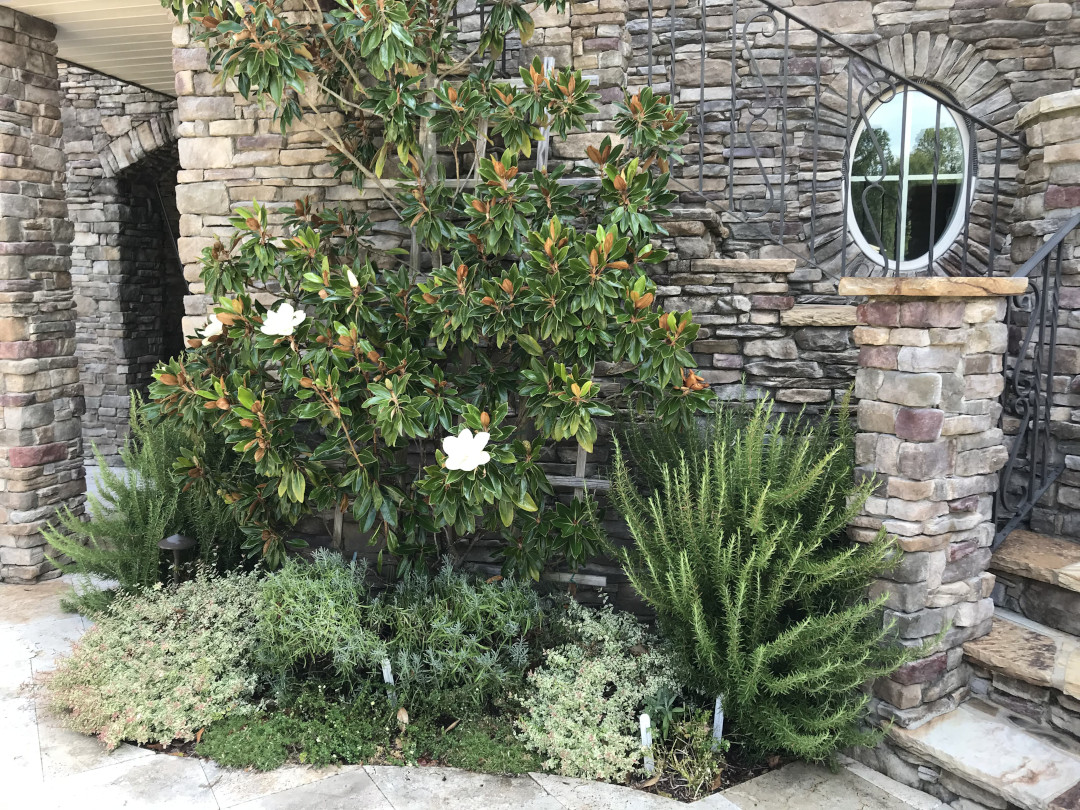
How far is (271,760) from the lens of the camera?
9.43 ft

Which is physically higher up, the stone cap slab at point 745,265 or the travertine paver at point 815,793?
the stone cap slab at point 745,265

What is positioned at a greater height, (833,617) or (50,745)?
(833,617)

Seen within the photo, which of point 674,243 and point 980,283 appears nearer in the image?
point 980,283

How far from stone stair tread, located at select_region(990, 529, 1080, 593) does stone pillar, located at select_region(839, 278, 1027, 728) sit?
294 millimetres

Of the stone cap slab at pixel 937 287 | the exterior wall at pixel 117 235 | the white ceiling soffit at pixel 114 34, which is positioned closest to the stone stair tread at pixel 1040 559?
the stone cap slab at pixel 937 287

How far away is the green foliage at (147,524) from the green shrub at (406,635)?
0.79m

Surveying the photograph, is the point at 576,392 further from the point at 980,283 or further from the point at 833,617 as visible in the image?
the point at 980,283

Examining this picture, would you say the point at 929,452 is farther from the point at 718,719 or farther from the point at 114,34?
the point at 114,34

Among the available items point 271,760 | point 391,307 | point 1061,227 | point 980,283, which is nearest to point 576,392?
point 391,307

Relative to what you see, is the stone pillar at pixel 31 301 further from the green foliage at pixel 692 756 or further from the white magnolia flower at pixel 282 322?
the green foliage at pixel 692 756

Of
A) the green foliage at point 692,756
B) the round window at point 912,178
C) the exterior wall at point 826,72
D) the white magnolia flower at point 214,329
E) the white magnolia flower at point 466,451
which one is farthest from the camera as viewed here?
the round window at point 912,178

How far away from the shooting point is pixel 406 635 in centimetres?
322

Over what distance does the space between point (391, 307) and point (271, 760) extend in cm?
180

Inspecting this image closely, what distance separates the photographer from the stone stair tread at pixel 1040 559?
2.98 metres
